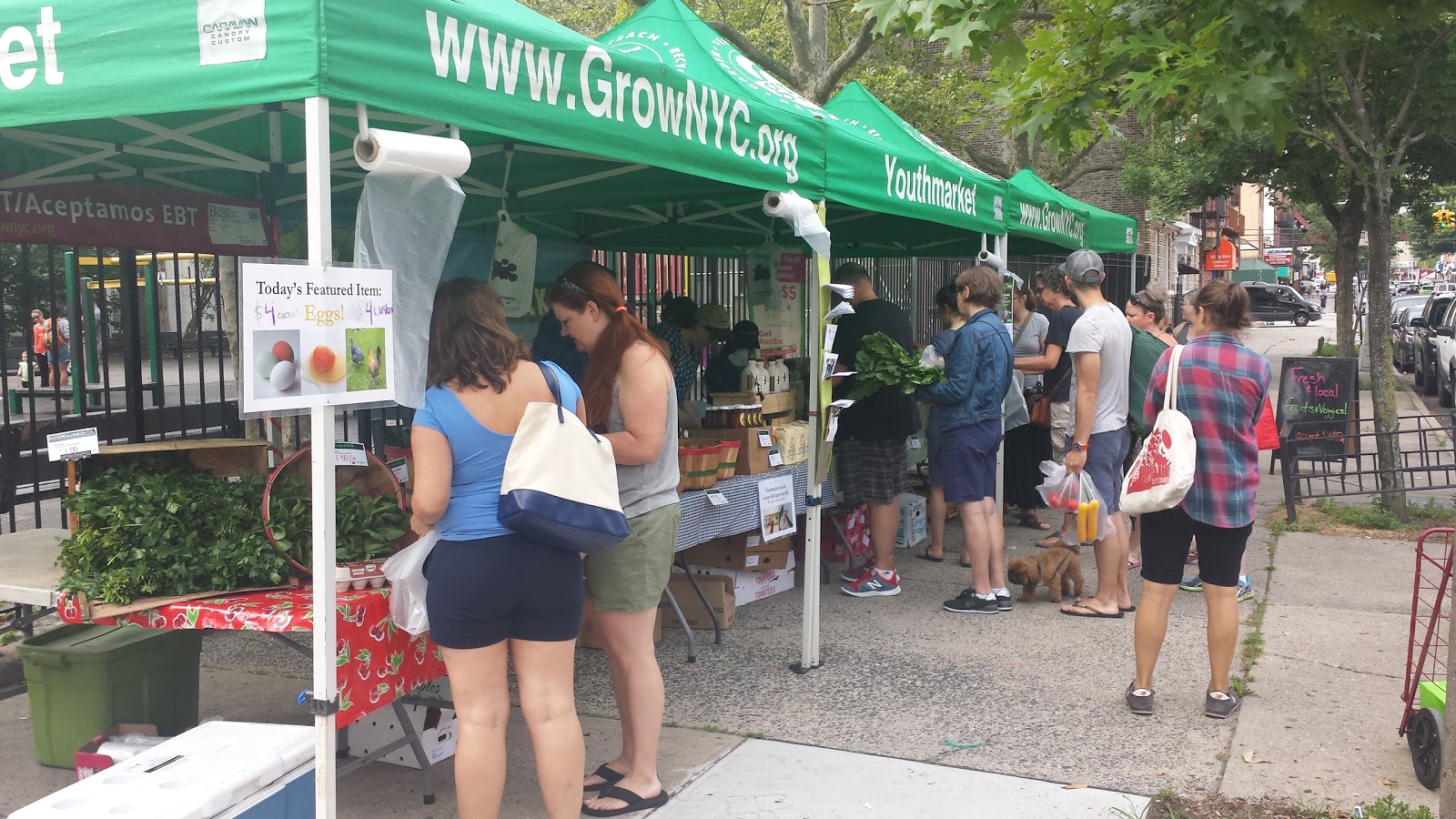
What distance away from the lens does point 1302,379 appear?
9562mm

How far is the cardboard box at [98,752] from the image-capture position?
3260 millimetres

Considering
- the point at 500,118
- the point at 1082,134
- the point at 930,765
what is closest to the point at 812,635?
the point at 930,765

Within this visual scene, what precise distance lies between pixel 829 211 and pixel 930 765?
4.46 metres

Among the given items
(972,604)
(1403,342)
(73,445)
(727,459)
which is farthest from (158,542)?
(1403,342)

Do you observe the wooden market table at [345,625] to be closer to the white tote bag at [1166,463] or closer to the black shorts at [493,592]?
the black shorts at [493,592]

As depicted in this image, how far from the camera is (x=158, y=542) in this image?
3.39m

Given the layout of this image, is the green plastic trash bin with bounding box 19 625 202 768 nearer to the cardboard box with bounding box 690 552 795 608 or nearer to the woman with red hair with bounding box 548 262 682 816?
the woman with red hair with bounding box 548 262 682 816

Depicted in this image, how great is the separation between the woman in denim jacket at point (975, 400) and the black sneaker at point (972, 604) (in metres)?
0.28

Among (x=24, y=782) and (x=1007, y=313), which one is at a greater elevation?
(x=1007, y=313)

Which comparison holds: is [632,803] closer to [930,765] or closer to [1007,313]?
[930,765]

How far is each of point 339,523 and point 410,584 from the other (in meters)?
0.57

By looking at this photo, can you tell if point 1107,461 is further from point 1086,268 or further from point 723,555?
point 723,555

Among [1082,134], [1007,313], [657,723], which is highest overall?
[1082,134]

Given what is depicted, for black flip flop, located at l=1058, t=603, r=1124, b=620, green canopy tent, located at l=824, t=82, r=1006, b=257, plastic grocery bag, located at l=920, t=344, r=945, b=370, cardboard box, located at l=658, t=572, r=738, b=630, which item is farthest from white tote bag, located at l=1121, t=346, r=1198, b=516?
cardboard box, located at l=658, t=572, r=738, b=630
